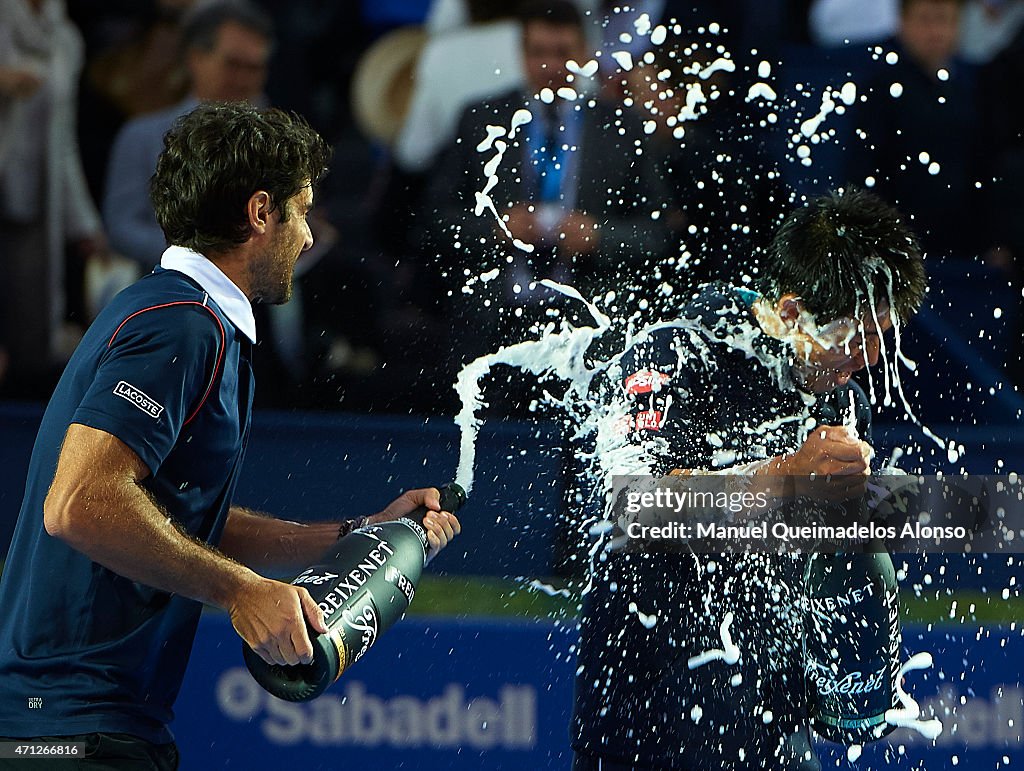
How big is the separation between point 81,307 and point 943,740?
11.5ft

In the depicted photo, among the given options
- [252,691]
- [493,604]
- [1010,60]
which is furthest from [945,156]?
[252,691]

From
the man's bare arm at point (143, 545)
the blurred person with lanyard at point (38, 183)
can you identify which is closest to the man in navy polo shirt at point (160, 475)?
the man's bare arm at point (143, 545)

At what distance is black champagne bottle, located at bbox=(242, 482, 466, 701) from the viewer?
204 centimetres

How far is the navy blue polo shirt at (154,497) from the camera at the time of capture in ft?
6.44

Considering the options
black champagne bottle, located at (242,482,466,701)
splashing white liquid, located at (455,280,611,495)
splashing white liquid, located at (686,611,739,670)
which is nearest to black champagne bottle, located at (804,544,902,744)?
splashing white liquid, located at (686,611,739,670)

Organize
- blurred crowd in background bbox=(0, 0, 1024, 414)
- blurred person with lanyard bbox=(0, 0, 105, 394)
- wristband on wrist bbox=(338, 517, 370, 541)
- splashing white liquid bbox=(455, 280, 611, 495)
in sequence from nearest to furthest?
1. wristband on wrist bbox=(338, 517, 370, 541)
2. splashing white liquid bbox=(455, 280, 611, 495)
3. blurred crowd in background bbox=(0, 0, 1024, 414)
4. blurred person with lanyard bbox=(0, 0, 105, 394)

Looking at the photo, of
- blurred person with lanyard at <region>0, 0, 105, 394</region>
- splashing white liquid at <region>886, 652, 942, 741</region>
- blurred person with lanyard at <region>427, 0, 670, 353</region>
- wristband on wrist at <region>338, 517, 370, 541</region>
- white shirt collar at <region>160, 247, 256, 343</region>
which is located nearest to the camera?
white shirt collar at <region>160, 247, 256, 343</region>

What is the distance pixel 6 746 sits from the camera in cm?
203

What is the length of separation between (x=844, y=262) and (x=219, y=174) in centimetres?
118

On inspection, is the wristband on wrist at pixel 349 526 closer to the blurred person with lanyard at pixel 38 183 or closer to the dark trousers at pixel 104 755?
the dark trousers at pixel 104 755

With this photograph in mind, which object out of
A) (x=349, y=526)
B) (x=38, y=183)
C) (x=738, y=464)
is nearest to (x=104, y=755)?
(x=349, y=526)

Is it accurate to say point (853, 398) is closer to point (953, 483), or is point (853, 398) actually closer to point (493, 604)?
point (953, 483)

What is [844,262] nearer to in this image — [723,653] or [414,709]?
[723,653]

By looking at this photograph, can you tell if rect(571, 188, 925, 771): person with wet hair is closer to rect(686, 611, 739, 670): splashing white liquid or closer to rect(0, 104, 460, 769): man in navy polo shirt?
rect(686, 611, 739, 670): splashing white liquid
